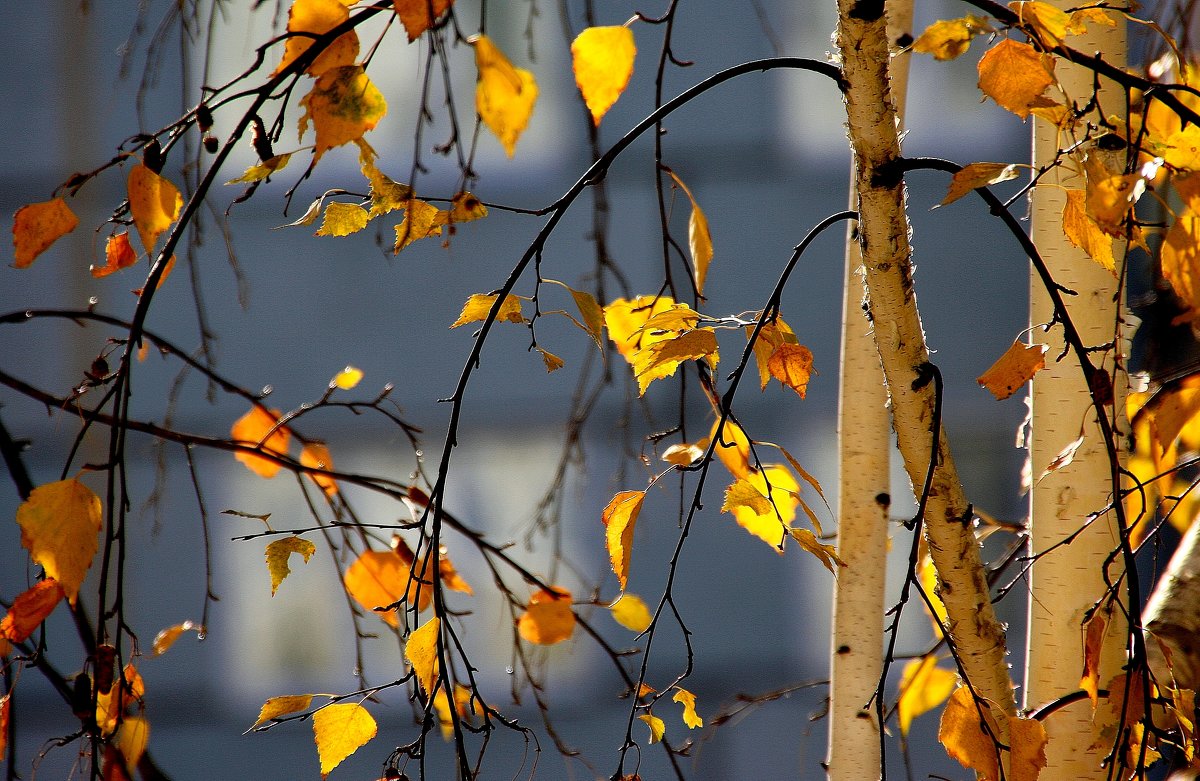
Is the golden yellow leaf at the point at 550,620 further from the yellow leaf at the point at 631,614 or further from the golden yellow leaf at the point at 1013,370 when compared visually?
the golden yellow leaf at the point at 1013,370

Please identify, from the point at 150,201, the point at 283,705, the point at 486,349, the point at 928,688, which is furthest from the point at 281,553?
the point at 486,349

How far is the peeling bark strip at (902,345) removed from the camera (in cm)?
45

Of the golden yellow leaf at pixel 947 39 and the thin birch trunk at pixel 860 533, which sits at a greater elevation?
the golden yellow leaf at pixel 947 39

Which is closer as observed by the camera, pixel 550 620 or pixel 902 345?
pixel 902 345

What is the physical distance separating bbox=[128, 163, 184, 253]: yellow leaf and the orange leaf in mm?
219

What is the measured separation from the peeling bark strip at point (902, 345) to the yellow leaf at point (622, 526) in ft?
0.48

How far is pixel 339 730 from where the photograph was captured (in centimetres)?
46

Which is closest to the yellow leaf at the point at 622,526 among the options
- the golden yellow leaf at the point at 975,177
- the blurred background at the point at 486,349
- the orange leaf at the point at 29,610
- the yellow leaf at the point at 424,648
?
the yellow leaf at the point at 424,648

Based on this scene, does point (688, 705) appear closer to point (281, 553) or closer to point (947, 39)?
point (281, 553)

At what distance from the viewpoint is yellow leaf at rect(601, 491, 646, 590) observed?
44 centimetres

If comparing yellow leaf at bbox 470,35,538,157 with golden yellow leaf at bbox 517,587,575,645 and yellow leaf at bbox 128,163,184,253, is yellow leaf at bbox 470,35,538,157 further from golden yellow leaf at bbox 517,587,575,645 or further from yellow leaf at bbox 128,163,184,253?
golden yellow leaf at bbox 517,587,575,645

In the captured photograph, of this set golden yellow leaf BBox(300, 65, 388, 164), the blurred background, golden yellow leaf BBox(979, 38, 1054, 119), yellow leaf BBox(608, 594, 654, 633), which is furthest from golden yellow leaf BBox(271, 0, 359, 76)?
the blurred background

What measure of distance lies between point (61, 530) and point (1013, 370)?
1.48 ft

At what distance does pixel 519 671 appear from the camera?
5.18ft
